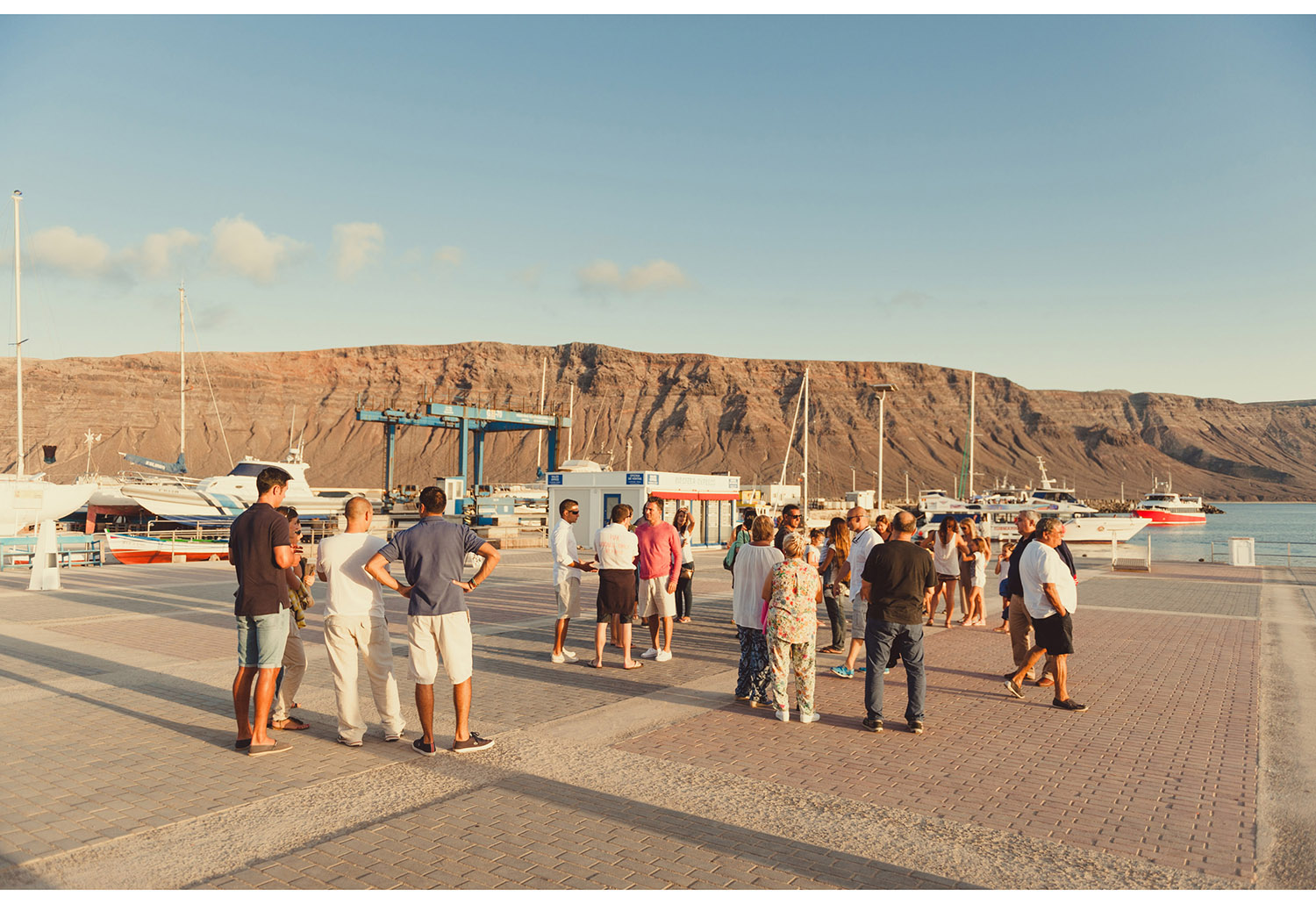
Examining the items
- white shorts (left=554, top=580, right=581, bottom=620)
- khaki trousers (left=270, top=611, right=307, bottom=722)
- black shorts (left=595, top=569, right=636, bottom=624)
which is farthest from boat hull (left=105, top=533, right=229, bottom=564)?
khaki trousers (left=270, top=611, right=307, bottom=722)

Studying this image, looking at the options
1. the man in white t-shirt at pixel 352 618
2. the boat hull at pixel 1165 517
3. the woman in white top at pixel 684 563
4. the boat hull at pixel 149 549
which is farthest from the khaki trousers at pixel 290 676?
the boat hull at pixel 1165 517

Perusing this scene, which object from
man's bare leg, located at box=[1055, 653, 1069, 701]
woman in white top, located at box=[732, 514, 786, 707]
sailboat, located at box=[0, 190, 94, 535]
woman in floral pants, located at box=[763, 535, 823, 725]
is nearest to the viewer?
woman in floral pants, located at box=[763, 535, 823, 725]

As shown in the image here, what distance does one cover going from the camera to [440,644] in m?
6.11

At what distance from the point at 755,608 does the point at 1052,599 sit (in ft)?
8.71

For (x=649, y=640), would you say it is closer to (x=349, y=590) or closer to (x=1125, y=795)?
(x=349, y=590)

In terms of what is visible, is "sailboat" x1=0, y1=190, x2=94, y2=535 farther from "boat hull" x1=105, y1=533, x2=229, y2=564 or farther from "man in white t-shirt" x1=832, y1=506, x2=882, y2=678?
"man in white t-shirt" x1=832, y1=506, x2=882, y2=678

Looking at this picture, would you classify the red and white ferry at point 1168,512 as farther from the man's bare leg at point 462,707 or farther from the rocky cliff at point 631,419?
the man's bare leg at point 462,707

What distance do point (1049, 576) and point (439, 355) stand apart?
146244 mm

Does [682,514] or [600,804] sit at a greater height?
[682,514]

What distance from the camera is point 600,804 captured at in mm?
4984

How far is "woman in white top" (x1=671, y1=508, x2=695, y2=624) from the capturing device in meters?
11.8

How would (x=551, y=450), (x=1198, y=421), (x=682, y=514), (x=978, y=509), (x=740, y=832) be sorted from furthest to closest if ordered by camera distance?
1. (x=1198, y=421)
2. (x=978, y=509)
3. (x=551, y=450)
4. (x=682, y=514)
5. (x=740, y=832)

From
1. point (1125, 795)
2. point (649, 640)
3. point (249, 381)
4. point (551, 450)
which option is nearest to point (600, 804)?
point (1125, 795)

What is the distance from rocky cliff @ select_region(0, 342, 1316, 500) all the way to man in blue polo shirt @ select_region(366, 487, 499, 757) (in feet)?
375
